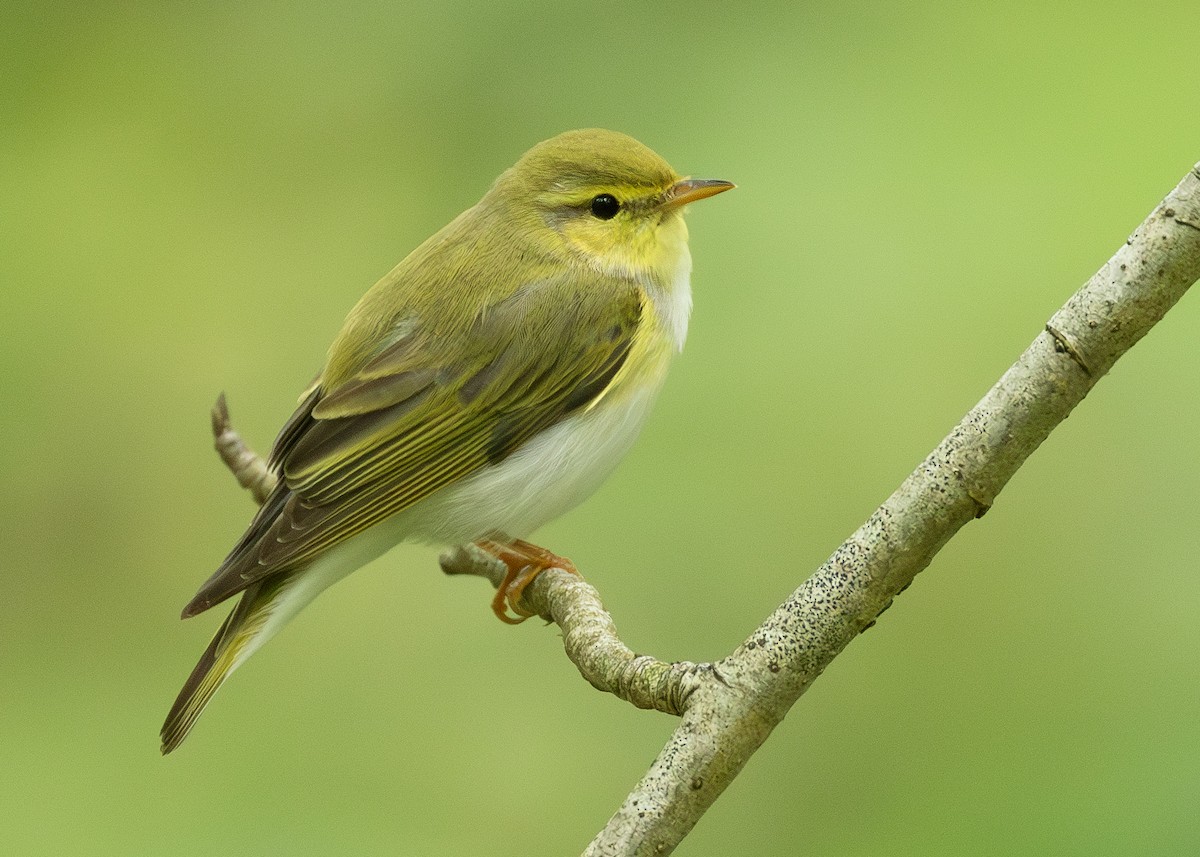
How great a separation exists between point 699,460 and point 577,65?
1.57 m

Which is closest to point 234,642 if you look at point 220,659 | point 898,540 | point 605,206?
point 220,659

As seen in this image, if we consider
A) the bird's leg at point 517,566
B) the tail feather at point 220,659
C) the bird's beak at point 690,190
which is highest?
the bird's beak at point 690,190

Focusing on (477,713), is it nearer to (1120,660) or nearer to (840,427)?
(840,427)

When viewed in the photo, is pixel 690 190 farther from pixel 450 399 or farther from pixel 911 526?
pixel 911 526

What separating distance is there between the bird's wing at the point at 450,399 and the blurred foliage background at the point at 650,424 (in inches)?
42.7

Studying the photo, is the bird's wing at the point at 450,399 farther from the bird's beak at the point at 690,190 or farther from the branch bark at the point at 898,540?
the branch bark at the point at 898,540

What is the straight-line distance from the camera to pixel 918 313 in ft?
14.3

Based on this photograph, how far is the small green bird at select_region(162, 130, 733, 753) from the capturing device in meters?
2.96

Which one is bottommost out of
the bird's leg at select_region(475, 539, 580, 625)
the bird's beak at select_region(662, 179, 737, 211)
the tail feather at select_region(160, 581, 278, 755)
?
the tail feather at select_region(160, 581, 278, 755)

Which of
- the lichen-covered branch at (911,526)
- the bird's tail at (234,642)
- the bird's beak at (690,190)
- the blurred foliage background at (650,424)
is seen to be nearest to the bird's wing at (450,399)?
the bird's tail at (234,642)

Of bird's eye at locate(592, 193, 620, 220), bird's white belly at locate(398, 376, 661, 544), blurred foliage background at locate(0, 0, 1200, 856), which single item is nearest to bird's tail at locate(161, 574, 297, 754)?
bird's white belly at locate(398, 376, 661, 544)

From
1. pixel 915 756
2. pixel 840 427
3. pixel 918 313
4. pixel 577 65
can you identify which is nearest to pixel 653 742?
pixel 915 756

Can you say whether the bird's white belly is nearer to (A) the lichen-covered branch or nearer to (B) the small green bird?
(B) the small green bird

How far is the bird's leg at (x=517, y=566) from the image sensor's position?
3176 mm
